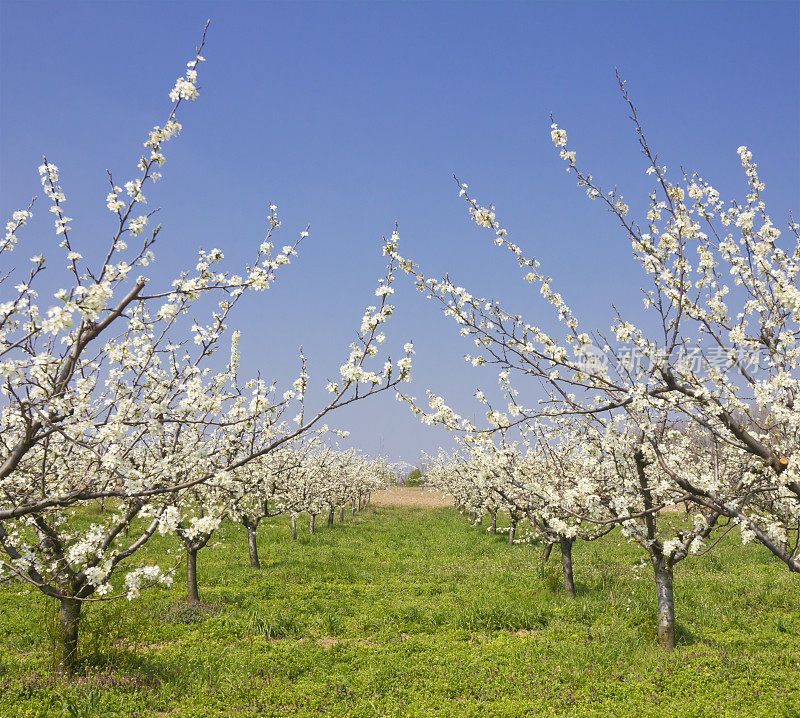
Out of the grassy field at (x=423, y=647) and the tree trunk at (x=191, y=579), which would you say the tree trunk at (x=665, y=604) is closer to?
the grassy field at (x=423, y=647)

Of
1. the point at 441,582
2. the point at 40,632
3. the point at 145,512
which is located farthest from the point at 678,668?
the point at 40,632

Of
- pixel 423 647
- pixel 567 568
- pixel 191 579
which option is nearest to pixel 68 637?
pixel 191 579

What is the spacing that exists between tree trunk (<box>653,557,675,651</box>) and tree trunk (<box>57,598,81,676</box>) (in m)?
10.4

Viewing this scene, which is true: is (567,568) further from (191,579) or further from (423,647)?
(191,579)

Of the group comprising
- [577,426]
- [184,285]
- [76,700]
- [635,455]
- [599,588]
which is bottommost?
[599,588]

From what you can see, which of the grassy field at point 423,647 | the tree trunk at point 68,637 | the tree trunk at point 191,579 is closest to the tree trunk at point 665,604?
the grassy field at point 423,647

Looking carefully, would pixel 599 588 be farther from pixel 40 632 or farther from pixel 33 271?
pixel 33 271

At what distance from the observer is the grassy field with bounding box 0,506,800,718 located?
7.84 meters

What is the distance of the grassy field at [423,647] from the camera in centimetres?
784

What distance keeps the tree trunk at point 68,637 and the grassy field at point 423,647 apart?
10.6 inches

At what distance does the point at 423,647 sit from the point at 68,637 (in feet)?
20.9

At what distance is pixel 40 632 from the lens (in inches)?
421

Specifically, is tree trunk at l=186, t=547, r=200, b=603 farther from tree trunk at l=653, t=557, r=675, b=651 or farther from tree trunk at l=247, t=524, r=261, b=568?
tree trunk at l=653, t=557, r=675, b=651

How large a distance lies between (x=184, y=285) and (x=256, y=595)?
38.6ft
